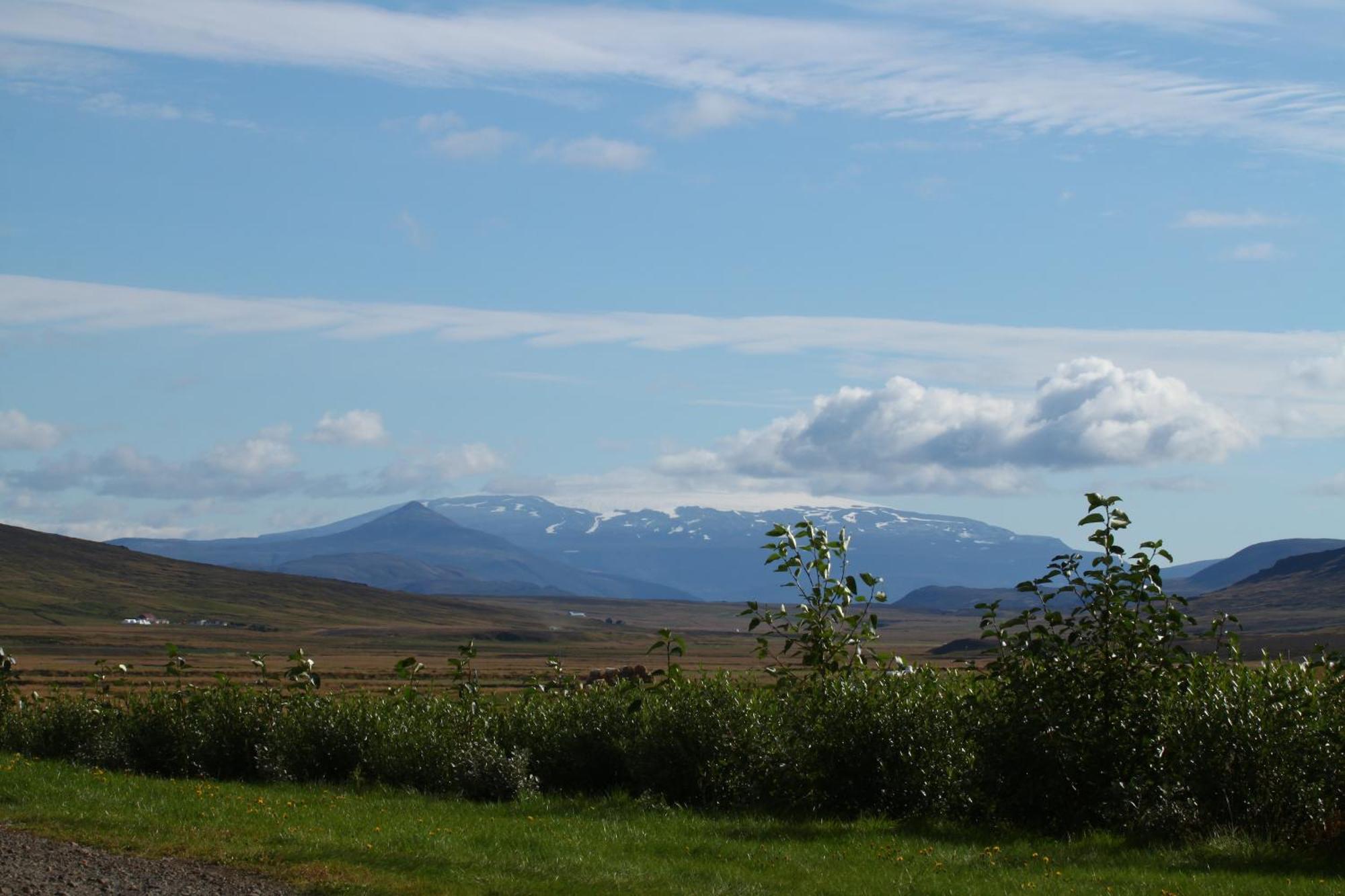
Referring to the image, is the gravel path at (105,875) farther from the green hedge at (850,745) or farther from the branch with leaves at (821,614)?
the branch with leaves at (821,614)

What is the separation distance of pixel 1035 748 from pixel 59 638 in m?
155

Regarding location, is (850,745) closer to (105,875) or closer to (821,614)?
(821,614)

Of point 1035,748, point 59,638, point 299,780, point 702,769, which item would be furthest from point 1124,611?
point 59,638

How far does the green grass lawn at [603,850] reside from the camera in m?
12.6

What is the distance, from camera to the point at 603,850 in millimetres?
14227

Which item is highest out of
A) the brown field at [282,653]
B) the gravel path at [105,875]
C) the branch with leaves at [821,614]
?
the branch with leaves at [821,614]

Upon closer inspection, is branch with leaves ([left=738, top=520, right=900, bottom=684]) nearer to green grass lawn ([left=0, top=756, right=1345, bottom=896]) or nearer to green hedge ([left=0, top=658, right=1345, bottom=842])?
green hedge ([left=0, top=658, right=1345, bottom=842])

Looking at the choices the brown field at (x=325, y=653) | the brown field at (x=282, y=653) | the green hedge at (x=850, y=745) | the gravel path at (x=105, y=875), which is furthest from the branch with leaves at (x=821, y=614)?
the brown field at (x=282, y=653)

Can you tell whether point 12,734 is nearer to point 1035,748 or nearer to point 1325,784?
point 1035,748

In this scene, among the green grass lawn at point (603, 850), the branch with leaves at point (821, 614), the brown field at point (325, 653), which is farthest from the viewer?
the brown field at point (325, 653)

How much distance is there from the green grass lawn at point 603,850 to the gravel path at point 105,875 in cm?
41

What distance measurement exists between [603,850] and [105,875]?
4.78m

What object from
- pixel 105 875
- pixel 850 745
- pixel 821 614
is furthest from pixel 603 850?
pixel 821 614

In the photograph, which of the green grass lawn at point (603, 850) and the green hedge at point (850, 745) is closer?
the green grass lawn at point (603, 850)
